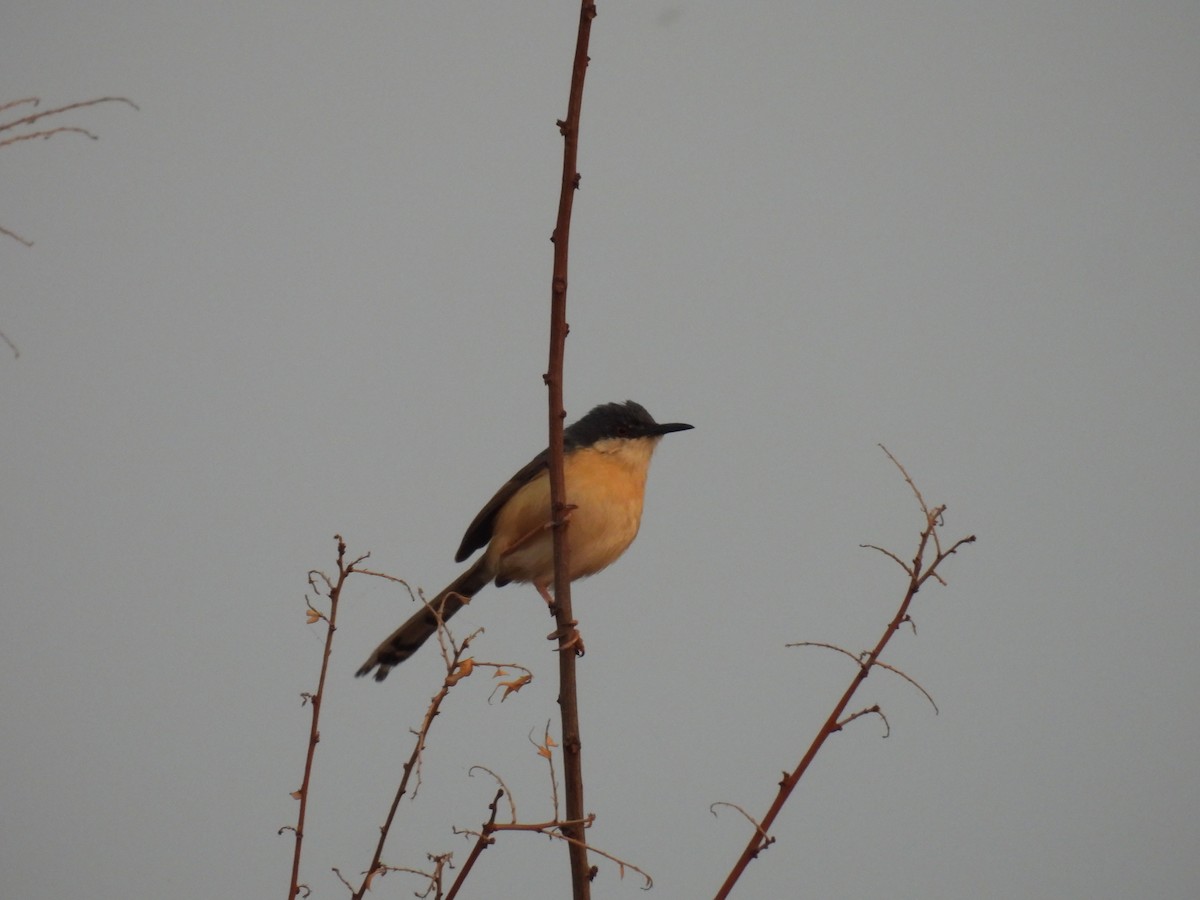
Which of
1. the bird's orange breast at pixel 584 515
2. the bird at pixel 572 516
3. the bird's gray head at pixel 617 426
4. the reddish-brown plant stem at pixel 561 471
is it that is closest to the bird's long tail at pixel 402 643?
the bird at pixel 572 516

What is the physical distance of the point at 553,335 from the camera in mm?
2871

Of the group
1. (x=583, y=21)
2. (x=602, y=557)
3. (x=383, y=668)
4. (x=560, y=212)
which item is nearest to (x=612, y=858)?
(x=560, y=212)

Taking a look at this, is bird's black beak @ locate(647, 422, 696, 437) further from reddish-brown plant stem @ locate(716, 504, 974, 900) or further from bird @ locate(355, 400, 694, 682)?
reddish-brown plant stem @ locate(716, 504, 974, 900)

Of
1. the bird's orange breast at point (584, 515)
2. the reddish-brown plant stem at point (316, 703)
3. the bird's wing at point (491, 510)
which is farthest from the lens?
the bird's wing at point (491, 510)

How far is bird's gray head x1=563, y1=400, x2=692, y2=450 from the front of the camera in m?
5.67

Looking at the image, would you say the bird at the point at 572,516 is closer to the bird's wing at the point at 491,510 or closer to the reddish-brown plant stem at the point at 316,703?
the bird's wing at the point at 491,510

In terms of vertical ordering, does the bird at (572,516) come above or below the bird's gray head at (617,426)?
below

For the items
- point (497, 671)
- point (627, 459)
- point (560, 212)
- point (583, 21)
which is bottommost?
point (497, 671)

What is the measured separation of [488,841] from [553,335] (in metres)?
1.19

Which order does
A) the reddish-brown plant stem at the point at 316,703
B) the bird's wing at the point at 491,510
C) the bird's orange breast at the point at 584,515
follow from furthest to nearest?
the bird's wing at the point at 491,510
the bird's orange breast at the point at 584,515
the reddish-brown plant stem at the point at 316,703

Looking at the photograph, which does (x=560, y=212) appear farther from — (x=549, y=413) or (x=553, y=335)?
(x=549, y=413)

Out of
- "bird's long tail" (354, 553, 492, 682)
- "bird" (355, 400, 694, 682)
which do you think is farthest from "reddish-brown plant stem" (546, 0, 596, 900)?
"bird's long tail" (354, 553, 492, 682)

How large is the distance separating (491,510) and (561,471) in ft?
8.72

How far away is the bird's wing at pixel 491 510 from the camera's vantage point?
5543mm
